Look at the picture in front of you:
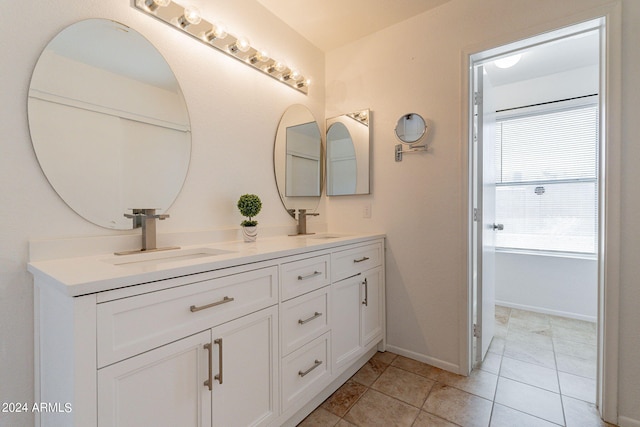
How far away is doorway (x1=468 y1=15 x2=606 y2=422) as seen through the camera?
73.7 inches

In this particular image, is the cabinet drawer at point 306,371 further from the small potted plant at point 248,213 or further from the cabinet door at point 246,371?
the small potted plant at point 248,213

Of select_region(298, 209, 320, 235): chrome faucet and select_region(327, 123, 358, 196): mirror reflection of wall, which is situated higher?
select_region(327, 123, 358, 196): mirror reflection of wall

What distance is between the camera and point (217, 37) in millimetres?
1618

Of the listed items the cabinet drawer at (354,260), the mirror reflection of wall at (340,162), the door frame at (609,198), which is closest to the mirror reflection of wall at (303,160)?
the mirror reflection of wall at (340,162)

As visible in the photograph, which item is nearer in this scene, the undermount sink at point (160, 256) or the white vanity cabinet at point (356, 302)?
the undermount sink at point (160, 256)

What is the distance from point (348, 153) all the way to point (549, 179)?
90.2 inches

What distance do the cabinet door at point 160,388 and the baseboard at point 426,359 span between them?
1524 mm

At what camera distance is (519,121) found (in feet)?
10.5

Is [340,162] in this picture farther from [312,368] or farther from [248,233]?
[312,368]

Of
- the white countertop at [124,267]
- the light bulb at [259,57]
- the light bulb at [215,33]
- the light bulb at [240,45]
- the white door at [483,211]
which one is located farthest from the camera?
the white door at [483,211]

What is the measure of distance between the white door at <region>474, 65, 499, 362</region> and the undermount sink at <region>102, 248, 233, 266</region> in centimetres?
170

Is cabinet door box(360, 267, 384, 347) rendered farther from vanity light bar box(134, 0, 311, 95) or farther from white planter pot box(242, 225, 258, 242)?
vanity light bar box(134, 0, 311, 95)

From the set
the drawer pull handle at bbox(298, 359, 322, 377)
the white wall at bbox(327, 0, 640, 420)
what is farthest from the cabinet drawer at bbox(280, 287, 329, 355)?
the white wall at bbox(327, 0, 640, 420)

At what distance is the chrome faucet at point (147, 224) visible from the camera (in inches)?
51.1
